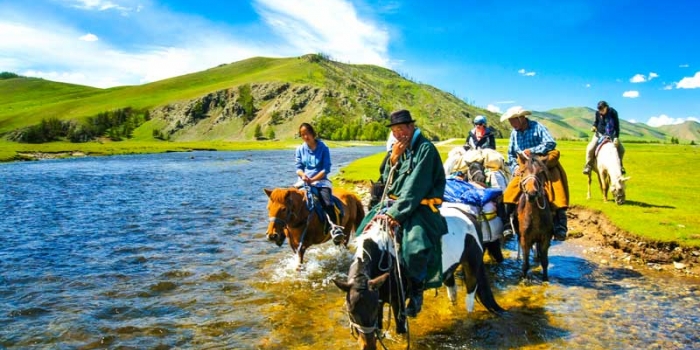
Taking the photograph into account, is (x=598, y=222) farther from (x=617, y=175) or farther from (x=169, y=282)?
(x=169, y=282)

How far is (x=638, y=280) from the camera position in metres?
9.78

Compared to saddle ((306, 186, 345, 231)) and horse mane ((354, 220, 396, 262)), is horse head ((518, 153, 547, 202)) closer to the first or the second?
horse mane ((354, 220, 396, 262))

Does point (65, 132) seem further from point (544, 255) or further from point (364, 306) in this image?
point (364, 306)

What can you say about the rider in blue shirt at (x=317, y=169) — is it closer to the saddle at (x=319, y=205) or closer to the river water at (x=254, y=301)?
the saddle at (x=319, y=205)

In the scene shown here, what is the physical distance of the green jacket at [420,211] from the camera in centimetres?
605

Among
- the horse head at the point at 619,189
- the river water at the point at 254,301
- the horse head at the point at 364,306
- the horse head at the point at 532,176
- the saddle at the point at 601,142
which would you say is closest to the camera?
the horse head at the point at 364,306

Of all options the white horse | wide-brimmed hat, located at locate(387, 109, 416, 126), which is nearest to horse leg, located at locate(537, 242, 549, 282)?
wide-brimmed hat, located at locate(387, 109, 416, 126)

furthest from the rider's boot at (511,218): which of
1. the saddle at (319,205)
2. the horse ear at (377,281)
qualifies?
the horse ear at (377,281)

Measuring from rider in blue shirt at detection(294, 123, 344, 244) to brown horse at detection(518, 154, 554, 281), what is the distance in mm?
4346

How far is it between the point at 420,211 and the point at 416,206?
0.25m

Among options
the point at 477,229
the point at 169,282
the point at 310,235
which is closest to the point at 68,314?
the point at 169,282

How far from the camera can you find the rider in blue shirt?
427 inches

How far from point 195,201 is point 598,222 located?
20355mm

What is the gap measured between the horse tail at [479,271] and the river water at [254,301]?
0.30 m
